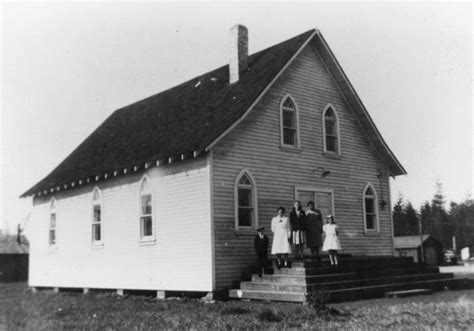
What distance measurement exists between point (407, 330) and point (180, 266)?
368 inches

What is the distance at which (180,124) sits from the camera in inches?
802

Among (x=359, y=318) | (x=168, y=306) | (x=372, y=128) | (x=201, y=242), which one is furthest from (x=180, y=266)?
(x=372, y=128)

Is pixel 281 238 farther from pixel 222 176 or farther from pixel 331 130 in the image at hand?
pixel 331 130

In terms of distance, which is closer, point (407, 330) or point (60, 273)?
point (407, 330)

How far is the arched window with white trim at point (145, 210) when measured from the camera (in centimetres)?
1981

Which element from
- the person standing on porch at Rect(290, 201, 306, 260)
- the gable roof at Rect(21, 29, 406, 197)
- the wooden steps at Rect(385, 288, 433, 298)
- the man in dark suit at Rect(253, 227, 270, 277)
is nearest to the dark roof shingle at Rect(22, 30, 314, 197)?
the gable roof at Rect(21, 29, 406, 197)

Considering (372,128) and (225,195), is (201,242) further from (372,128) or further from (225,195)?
(372,128)

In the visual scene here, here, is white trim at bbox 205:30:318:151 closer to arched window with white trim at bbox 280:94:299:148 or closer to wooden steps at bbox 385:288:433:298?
arched window with white trim at bbox 280:94:299:148

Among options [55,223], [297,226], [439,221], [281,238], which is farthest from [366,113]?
[439,221]

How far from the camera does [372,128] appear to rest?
22094mm

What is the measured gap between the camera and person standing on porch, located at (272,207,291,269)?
16.4 meters

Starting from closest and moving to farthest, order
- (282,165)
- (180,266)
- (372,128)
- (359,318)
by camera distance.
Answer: (359,318) → (180,266) → (282,165) → (372,128)

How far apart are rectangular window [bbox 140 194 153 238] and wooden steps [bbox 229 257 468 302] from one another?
4583mm

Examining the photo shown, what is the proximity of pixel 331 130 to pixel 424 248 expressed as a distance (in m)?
42.8
